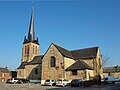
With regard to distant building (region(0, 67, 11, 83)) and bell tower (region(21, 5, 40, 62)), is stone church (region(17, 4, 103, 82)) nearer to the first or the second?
bell tower (region(21, 5, 40, 62))

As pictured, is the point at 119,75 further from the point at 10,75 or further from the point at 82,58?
the point at 10,75

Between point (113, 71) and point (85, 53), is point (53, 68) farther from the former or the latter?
point (113, 71)

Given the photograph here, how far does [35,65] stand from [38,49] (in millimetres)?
20114

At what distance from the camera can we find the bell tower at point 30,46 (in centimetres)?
6856

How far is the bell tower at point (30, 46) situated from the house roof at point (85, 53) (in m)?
22.8

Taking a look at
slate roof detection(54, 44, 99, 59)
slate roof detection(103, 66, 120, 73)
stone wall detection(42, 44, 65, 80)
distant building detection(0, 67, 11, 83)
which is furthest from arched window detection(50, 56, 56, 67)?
distant building detection(0, 67, 11, 83)

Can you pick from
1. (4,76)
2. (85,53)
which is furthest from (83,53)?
(4,76)

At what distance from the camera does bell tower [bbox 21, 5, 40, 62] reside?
2699 inches

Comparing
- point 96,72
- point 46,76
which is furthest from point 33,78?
point 96,72

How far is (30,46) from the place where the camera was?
227 ft

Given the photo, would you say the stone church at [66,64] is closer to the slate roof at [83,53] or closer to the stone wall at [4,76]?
the slate roof at [83,53]

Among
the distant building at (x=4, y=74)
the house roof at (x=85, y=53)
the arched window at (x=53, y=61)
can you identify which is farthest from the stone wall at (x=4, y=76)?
the arched window at (x=53, y=61)

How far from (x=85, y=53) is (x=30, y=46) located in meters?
27.4

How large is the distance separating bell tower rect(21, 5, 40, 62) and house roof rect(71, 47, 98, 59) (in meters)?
22.8
